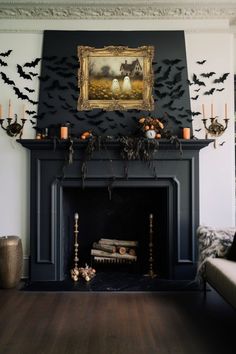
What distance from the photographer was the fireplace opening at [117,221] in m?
4.23

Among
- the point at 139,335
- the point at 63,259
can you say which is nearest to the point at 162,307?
the point at 139,335

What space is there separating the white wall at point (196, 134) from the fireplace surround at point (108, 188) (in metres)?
0.16

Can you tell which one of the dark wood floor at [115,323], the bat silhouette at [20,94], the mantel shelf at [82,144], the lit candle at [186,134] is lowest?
the dark wood floor at [115,323]

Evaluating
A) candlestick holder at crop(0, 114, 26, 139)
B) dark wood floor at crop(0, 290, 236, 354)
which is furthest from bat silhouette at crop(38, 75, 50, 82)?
dark wood floor at crop(0, 290, 236, 354)

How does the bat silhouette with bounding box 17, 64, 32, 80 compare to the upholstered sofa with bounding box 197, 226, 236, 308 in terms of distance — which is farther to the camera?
the bat silhouette with bounding box 17, 64, 32, 80

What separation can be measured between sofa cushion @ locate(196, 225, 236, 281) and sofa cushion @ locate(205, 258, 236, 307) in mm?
73

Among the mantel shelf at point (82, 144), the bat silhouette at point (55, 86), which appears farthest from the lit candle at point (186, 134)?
the bat silhouette at point (55, 86)

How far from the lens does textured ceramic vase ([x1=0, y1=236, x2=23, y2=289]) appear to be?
3598 mm

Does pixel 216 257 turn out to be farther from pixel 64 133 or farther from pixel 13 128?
pixel 13 128

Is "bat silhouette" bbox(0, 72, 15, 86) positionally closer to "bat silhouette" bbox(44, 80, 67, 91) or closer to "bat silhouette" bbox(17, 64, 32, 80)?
→ "bat silhouette" bbox(17, 64, 32, 80)

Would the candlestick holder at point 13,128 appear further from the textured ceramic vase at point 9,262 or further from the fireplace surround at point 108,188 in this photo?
the textured ceramic vase at point 9,262

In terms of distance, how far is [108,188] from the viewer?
12.9ft

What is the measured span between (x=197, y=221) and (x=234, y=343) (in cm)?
165

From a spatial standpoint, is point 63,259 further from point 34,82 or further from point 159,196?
point 34,82
